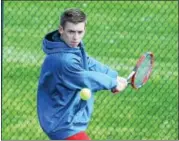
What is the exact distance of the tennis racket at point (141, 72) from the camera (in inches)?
316

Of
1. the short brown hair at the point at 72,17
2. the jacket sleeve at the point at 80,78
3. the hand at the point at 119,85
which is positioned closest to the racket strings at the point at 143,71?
the hand at the point at 119,85

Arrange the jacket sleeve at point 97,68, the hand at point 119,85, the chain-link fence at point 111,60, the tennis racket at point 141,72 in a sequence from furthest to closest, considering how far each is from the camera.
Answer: the chain-link fence at point 111,60 → the tennis racket at point 141,72 → the jacket sleeve at point 97,68 → the hand at point 119,85

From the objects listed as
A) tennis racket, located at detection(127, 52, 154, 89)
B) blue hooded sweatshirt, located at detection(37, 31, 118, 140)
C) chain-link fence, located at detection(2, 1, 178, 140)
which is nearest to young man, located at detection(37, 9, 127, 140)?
blue hooded sweatshirt, located at detection(37, 31, 118, 140)

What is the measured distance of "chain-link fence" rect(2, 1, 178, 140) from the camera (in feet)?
32.3

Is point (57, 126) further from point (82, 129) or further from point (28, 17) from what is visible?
point (28, 17)

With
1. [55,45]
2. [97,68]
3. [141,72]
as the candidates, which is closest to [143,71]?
[141,72]

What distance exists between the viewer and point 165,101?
10.4 metres

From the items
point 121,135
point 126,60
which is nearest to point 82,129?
point 121,135

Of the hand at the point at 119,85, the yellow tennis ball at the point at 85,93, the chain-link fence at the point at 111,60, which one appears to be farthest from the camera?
the chain-link fence at the point at 111,60

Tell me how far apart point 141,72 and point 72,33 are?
0.87 metres

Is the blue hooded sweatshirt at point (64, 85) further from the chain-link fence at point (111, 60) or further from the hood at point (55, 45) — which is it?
the chain-link fence at point (111, 60)

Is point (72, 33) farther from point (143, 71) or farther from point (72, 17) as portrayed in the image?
point (143, 71)

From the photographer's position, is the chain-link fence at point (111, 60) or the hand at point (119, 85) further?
the chain-link fence at point (111, 60)

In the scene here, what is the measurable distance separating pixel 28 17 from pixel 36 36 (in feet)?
3.23
